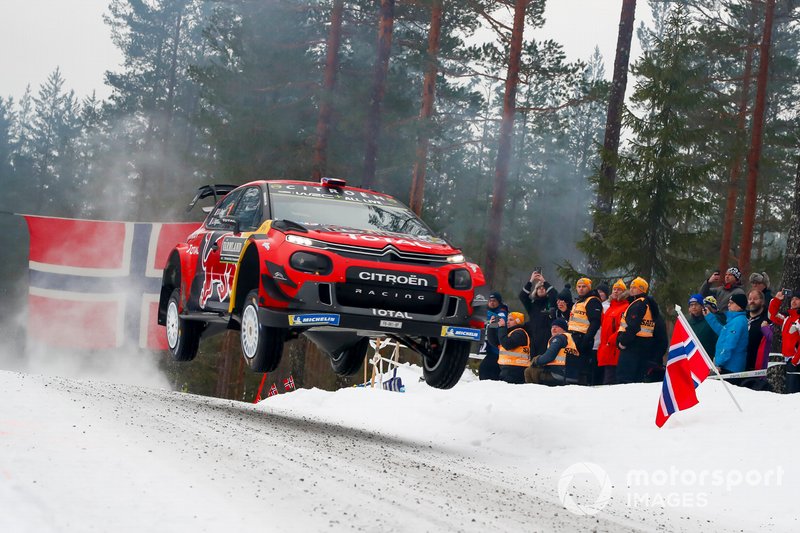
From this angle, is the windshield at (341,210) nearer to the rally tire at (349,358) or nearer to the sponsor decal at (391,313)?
the sponsor decal at (391,313)

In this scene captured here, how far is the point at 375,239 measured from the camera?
942 centimetres

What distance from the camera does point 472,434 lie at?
1131 centimetres

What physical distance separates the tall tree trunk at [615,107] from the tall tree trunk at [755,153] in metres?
8.51

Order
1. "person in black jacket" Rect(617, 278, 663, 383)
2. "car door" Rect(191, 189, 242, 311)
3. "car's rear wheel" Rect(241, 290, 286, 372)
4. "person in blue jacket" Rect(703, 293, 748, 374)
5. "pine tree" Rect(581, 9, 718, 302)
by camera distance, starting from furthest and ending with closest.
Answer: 1. "pine tree" Rect(581, 9, 718, 302)
2. "person in black jacket" Rect(617, 278, 663, 383)
3. "person in blue jacket" Rect(703, 293, 748, 374)
4. "car door" Rect(191, 189, 242, 311)
5. "car's rear wheel" Rect(241, 290, 286, 372)

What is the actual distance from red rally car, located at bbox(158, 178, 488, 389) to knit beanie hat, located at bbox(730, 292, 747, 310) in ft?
14.6

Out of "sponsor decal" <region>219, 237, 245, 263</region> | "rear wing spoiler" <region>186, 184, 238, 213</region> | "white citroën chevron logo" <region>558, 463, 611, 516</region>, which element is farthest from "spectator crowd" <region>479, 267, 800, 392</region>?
"sponsor decal" <region>219, 237, 245, 263</region>

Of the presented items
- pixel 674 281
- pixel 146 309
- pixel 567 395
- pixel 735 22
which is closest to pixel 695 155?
pixel 735 22

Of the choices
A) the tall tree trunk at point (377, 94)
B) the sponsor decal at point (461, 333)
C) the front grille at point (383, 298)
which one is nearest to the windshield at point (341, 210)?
the front grille at point (383, 298)

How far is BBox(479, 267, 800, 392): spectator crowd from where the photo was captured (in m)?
12.3

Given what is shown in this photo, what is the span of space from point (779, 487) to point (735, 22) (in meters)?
35.1

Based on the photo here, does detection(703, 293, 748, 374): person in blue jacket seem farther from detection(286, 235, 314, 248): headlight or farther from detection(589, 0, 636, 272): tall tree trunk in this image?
detection(589, 0, 636, 272): tall tree trunk

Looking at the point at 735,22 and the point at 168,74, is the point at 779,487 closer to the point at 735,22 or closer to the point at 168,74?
the point at 735,22

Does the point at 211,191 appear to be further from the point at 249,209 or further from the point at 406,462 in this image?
the point at 406,462

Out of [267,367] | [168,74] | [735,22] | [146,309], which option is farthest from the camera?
[168,74]
